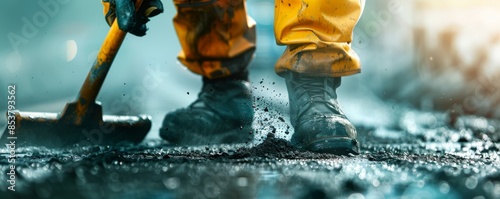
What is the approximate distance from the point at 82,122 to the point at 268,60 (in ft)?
15.8

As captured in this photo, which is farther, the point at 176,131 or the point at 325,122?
the point at 176,131

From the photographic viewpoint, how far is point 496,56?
21.0ft

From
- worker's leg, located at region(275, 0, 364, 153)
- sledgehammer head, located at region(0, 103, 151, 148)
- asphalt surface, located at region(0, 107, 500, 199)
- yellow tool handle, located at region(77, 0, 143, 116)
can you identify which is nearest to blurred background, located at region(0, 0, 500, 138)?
sledgehammer head, located at region(0, 103, 151, 148)

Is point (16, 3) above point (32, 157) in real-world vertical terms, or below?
above

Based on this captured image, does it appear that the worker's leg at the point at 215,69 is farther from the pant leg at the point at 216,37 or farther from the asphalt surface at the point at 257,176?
the asphalt surface at the point at 257,176

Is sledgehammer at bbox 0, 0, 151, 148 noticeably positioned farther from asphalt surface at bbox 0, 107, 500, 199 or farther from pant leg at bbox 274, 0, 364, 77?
pant leg at bbox 274, 0, 364, 77

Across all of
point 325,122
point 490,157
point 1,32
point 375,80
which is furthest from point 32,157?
point 375,80

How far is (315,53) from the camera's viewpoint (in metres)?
2.41

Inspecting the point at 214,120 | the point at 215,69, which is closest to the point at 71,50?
the point at 215,69

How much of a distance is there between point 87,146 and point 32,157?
0.49m

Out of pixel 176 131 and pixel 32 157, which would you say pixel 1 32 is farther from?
pixel 32 157

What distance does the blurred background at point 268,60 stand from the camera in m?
5.73

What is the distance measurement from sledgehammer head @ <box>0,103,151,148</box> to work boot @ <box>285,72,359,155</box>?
753 millimetres

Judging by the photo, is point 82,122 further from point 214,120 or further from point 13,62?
point 13,62
